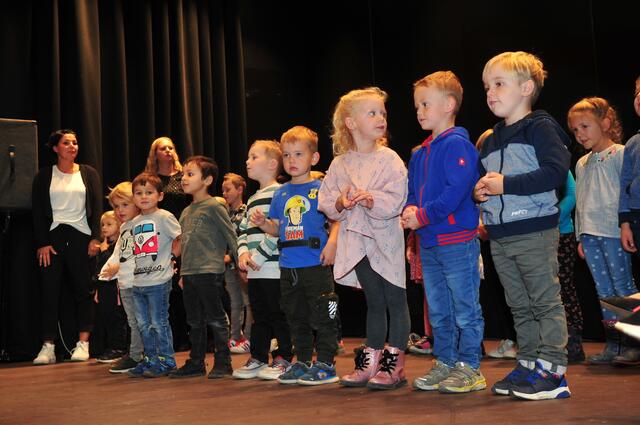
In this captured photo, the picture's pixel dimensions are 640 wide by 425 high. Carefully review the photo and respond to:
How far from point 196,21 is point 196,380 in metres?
3.83

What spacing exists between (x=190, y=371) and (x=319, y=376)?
0.87 metres

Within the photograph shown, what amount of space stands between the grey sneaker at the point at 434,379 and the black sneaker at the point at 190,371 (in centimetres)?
135

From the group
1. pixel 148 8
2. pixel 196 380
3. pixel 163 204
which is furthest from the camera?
pixel 148 8

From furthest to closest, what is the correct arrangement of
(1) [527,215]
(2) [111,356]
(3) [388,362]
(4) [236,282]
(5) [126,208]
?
(4) [236,282] < (2) [111,356] < (5) [126,208] < (3) [388,362] < (1) [527,215]

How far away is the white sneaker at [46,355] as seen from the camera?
5.04 m

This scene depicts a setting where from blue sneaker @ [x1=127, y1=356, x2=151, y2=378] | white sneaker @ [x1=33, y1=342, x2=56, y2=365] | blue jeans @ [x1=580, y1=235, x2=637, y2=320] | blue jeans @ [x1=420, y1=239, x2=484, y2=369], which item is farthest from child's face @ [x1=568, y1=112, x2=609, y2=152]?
white sneaker @ [x1=33, y1=342, x2=56, y2=365]

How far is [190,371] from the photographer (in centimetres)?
374

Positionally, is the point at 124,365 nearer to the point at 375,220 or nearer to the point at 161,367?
the point at 161,367

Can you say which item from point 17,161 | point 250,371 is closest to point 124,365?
point 250,371

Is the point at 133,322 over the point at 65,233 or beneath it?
beneath

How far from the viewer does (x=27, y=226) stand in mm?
5488

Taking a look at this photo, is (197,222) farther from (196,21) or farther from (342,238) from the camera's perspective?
(196,21)

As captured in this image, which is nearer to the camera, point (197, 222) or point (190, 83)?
point (197, 222)

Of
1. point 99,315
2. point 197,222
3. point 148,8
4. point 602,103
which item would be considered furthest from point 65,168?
point 602,103
